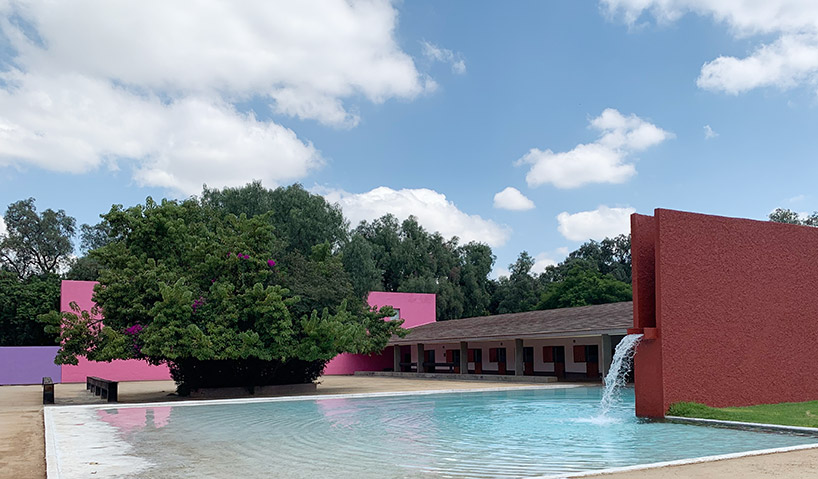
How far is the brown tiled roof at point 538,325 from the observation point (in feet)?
83.7

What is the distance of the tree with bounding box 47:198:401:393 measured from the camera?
1916 centimetres

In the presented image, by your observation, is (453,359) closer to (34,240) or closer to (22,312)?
(22,312)

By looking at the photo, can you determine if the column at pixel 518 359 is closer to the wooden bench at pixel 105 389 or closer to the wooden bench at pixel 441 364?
the wooden bench at pixel 441 364

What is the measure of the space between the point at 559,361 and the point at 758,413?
760 inches

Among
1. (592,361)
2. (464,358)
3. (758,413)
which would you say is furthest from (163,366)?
(758,413)

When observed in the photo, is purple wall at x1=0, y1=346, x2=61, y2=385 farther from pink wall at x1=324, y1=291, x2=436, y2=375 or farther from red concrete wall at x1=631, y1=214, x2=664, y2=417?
red concrete wall at x1=631, y1=214, x2=664, y2=417

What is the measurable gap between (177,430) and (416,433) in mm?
4447

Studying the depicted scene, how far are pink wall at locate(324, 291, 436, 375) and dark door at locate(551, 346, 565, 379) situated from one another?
39.3 ft

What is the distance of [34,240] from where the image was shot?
60.8 meters

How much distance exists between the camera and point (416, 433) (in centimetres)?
1231

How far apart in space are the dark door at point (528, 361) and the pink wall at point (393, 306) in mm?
9618

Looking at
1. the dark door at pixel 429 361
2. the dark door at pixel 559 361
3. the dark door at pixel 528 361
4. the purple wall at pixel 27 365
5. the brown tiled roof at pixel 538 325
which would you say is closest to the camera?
the brown tiled roof at pixel 538 325

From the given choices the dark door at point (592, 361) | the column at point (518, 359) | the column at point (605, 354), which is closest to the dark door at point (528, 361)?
the column at point (518, 359)

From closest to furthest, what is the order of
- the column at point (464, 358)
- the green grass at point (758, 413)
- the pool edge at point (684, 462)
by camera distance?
1. the pool edge at point (684, 462)
2. the green grass at point (758, 413)
3. the column at point (464, 358)
